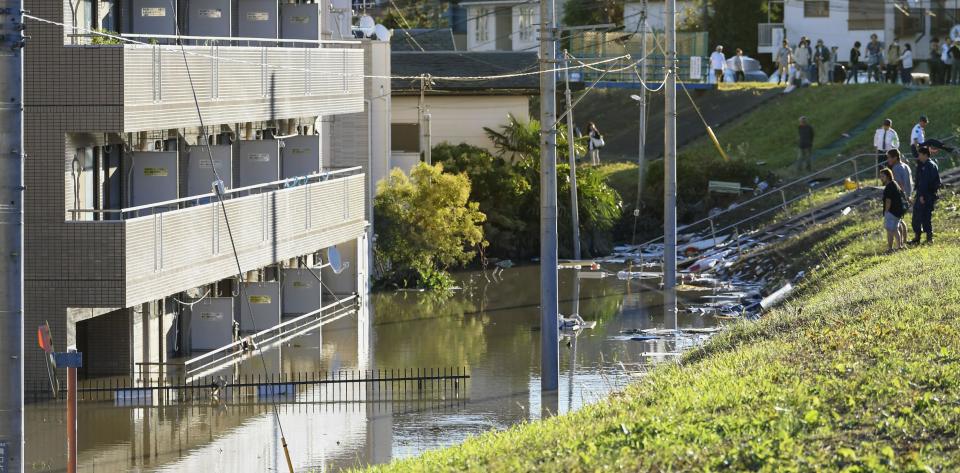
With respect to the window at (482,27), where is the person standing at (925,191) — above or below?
below

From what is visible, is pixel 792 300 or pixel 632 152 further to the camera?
pixel 632 152

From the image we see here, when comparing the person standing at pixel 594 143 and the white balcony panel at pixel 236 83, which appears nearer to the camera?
the white balcony panel at pixel 236 83

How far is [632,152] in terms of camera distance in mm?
64062

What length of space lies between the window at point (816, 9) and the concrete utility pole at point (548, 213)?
5349cm

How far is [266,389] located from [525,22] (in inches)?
2414

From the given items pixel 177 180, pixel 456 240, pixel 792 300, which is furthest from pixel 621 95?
pixel 177 180

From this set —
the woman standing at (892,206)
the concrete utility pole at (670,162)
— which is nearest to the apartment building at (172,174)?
the concrete utility pole at (670,162)

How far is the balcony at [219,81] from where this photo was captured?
71.7ft

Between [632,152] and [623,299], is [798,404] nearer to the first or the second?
[623,299]

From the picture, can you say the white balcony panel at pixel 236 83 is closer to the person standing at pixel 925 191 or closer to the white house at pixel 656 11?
the person standing at pixel 925 191

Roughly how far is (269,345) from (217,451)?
29.8ft

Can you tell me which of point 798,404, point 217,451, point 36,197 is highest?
point 36,197

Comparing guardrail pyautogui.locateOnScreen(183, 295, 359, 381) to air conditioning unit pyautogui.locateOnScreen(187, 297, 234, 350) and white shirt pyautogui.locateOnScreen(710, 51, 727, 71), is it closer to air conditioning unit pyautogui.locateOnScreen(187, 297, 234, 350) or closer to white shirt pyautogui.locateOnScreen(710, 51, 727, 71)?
air conditioning unit pyautogui.locateOnScreen(187, 297, 234, 350)

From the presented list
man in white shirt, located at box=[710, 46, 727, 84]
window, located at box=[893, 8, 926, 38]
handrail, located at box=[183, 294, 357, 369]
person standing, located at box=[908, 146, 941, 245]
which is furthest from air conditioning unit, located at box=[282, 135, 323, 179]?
window, located at box=[893, 8, 926, 38]
